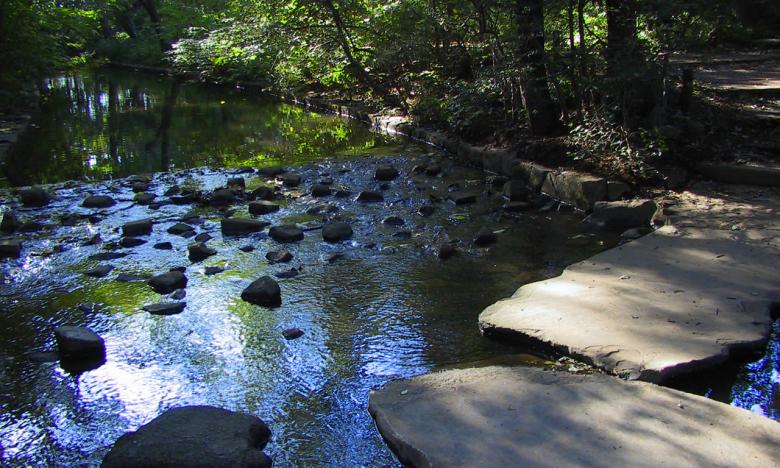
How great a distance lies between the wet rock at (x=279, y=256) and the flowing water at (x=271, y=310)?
0.07m

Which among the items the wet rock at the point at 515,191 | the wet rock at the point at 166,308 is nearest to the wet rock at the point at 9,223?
the wet rock at the point at 166,308

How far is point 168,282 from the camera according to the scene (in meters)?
5.44

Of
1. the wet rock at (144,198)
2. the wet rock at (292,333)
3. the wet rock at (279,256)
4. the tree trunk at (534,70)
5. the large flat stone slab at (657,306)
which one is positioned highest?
the tree trunk at (534,70)

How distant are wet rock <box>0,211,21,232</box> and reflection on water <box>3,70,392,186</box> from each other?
2.50 meters

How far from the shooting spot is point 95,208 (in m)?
7.87

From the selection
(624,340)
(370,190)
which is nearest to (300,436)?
(624,340)

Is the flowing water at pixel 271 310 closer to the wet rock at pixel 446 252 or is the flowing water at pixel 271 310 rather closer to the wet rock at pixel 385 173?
the wet rock at pixel 446 252

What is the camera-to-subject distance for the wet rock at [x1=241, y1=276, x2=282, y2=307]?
5.15 m

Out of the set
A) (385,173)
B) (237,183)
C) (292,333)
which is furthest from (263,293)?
(385,173)

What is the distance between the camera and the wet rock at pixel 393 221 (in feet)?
23.0

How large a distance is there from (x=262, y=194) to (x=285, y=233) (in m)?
1.79

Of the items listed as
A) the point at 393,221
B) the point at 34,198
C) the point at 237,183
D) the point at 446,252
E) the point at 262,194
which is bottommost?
the point at 446,252

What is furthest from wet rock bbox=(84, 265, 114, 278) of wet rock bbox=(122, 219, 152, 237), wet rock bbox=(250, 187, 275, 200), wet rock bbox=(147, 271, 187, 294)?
wet rock bbox=(250, 187, 275, 200)

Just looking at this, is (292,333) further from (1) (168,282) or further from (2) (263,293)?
(1) (168,282)
